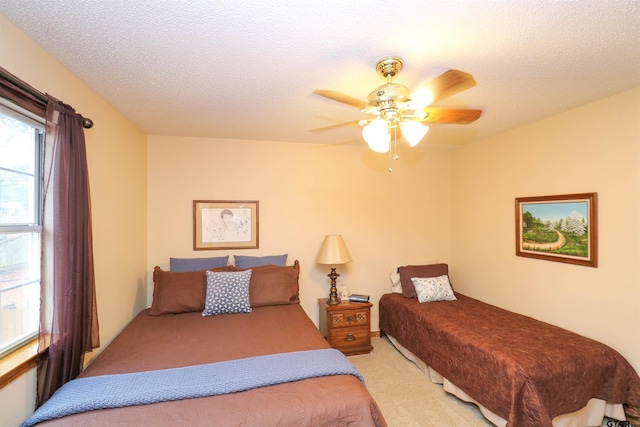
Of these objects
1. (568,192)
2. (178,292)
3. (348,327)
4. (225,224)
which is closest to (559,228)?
(568,192)

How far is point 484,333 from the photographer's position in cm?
237

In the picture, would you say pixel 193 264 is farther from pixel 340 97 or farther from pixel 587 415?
pixel 587 415

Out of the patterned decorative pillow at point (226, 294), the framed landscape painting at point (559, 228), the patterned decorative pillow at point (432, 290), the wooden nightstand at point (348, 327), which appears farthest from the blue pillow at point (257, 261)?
the framed landscape painting at point (559, 228)

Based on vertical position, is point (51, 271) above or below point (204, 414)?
above

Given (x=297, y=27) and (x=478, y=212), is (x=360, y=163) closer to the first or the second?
(x=478, y=212)

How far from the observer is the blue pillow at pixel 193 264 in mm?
3002

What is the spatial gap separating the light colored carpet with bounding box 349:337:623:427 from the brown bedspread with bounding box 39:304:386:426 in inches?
34.1

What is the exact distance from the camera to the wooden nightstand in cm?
312

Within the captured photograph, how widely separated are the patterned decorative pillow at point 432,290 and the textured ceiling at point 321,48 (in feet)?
6.19

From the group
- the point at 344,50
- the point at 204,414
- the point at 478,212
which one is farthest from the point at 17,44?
the point at 478,212

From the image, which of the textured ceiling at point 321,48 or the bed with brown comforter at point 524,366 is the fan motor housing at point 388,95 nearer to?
the textured ceiling at point 321,48

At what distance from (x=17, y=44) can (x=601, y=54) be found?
9.96 ft

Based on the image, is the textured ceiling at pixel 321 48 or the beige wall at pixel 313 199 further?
the beige wall at pixel 313 199

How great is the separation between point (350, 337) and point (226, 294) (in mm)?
1428
